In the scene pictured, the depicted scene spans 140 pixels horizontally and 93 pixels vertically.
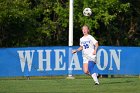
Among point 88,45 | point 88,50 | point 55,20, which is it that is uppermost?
point 88,45

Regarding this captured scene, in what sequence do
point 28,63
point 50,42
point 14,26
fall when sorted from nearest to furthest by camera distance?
point 28,63 → point 14,26 → point 50,42

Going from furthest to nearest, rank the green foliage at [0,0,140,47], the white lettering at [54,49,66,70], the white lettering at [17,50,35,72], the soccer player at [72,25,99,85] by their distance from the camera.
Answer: the green foliage at [0,0,140,47] → the white lettering at [54,49,66,70] → the white lettering at [17,50,35,72] → the soccer player at [72,25,99,85]

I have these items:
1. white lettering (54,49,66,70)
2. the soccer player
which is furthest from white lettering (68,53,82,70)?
the soccer player

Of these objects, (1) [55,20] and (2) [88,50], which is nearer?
(2) [88,50]

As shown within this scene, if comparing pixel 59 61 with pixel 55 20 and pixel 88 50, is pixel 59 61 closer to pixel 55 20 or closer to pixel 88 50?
pixel 88 50

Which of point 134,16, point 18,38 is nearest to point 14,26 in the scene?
point 18,38

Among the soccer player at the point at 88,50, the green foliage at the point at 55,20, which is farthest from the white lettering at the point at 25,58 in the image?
the green foliage at the point at 55,20

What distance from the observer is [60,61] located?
22266mm

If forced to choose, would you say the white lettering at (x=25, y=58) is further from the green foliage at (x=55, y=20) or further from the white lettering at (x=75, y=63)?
the green foliage at (x=55, y=20)

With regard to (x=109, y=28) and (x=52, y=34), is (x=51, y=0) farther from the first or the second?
(x=109, y=28)

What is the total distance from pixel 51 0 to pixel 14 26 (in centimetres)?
352

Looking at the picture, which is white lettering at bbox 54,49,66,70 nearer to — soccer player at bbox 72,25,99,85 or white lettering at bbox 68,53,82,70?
white lettering at bbox 68,53,82,70

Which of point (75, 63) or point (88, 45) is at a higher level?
point (88, 45)

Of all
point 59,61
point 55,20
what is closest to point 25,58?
point 59,61
